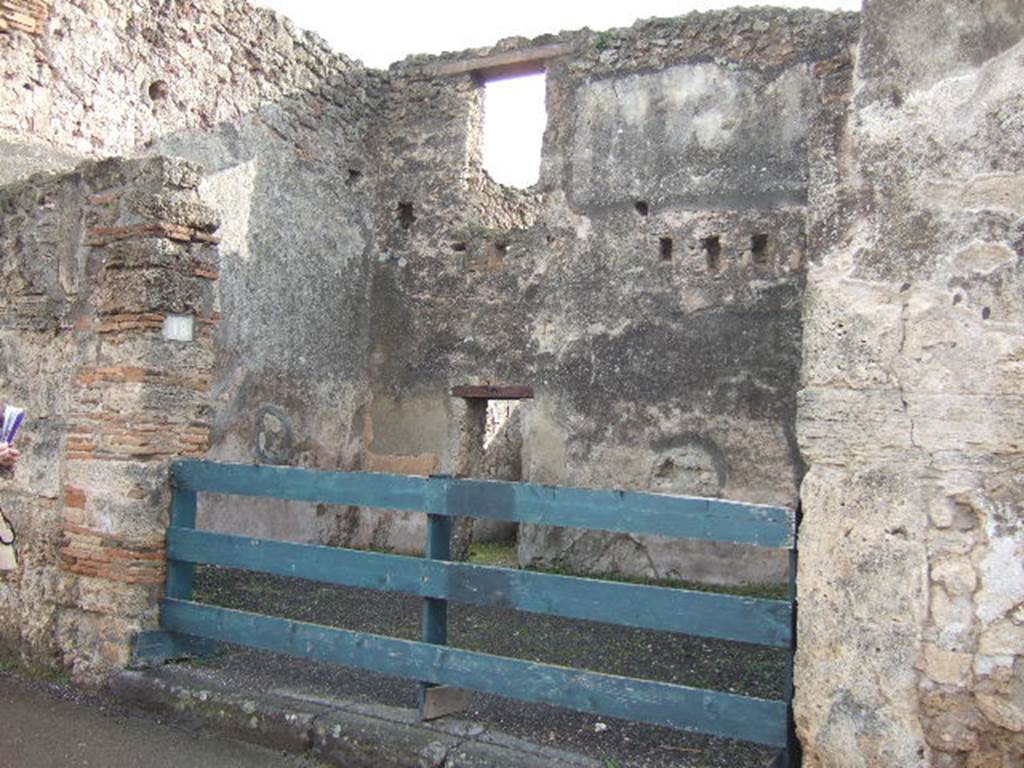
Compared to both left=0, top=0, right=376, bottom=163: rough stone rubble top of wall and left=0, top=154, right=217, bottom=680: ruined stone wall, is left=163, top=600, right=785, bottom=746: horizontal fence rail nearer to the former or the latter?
left=0, top=154, right=217, bottom=680: ruined stone wall

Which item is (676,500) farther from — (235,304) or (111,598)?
(235,304)

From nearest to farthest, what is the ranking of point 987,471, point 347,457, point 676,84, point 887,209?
point 987,471
point 887,209
point 676,84
point 347,457

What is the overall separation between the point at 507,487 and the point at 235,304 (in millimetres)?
5671

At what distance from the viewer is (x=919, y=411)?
108 inches

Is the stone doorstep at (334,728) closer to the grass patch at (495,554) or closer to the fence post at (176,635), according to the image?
the fence post at (176,635)

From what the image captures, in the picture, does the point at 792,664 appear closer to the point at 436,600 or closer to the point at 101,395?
the point at 436,600

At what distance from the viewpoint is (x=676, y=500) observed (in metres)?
3.14

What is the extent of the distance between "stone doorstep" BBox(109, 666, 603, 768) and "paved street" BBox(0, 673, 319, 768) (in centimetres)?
7

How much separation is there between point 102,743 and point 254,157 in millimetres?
6289

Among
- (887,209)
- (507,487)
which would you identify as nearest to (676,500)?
(507,487)

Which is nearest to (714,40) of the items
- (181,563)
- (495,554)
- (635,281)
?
(635,281)

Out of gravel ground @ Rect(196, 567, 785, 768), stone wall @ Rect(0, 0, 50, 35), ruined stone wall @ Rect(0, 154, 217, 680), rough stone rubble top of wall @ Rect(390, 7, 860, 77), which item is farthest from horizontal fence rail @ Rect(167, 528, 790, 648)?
rough stone rubble top of wall @ Rect(390, 7, 860, 77)

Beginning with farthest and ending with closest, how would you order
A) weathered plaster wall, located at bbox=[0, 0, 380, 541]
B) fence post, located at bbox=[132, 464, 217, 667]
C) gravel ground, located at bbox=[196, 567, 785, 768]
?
weathered plaster wall, located at bbox=[0, 0, 380, 541]
fence post, located at bbox=[132, 464, 217, 667]
gravel ground, located at bbox=[196, 567, 785, 768]

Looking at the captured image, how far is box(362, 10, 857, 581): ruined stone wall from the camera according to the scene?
841cm
